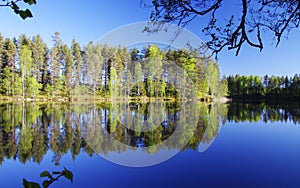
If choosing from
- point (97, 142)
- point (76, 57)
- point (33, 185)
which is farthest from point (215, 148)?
point (76, 57)

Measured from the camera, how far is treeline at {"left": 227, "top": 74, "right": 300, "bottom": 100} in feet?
191

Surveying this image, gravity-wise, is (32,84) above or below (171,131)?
above

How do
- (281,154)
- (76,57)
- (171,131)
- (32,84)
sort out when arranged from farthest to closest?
(76,57) → (32,84) → (171,131) → (281,154)

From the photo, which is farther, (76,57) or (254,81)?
(254,81)

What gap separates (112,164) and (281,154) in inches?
225

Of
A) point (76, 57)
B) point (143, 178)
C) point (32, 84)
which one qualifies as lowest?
point (143, 178)

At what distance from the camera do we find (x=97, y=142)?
805 centimetres

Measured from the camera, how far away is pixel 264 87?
2611 inches

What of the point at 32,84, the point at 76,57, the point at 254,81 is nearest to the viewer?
the point at 32,84

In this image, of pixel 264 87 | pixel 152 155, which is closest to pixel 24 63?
pixel 152 155

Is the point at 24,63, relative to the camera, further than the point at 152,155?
Yes

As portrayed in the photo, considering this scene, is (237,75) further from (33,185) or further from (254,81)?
(33,185)

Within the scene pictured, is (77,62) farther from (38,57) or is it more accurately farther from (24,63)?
(24,63)

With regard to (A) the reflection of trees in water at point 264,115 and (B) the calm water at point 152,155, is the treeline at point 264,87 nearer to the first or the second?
(A) the reflection of trees in water at point 264,115
